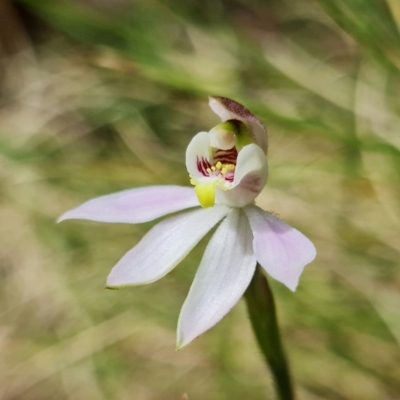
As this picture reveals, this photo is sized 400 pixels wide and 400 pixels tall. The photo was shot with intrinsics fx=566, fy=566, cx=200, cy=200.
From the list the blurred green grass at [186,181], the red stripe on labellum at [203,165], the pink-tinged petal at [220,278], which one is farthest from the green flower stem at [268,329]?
the blurred green grass at [186,181]

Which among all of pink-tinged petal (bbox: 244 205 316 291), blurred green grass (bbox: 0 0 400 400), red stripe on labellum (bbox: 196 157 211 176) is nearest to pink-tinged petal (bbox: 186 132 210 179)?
red stripe on labellum (bbox: 196 157 211 176)

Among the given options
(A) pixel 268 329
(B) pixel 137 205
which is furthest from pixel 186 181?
(A) pixel 268 329

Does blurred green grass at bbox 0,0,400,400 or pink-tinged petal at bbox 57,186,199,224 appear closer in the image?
pink-tinged petal at bbox 57,186,199,224

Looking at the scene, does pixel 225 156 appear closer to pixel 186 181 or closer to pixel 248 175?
pixel 248 175

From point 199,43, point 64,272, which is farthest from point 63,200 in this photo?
point 199,43

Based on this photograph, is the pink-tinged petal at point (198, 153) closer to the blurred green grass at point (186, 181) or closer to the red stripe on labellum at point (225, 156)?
the red stripe on labellum at point (225, 156)

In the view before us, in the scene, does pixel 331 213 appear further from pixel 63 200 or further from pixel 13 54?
pixel 13 54

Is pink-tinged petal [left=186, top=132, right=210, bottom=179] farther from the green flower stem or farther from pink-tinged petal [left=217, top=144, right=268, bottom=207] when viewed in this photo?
the green flower stem

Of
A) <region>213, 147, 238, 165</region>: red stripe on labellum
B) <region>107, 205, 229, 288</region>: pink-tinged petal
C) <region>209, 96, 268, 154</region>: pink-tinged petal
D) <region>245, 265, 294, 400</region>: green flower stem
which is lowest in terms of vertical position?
<region>245, 265, 294, 400</region>: green flower stem
